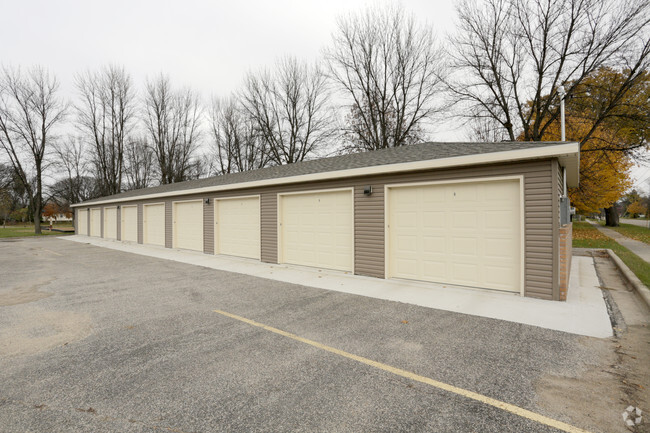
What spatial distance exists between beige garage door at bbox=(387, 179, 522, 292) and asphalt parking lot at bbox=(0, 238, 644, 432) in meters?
1.75

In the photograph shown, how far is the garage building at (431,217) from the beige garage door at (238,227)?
0.17 ft

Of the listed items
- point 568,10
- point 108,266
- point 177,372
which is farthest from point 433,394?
point 568,10

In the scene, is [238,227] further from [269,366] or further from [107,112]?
[107,112]

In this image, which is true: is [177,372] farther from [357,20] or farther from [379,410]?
[357,20]

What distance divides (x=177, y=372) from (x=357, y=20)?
2045cm

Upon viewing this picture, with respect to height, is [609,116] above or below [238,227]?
above

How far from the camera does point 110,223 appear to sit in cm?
1859

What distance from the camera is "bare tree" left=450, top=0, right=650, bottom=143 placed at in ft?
37.6

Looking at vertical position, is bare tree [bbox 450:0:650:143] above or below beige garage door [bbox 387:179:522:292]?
above

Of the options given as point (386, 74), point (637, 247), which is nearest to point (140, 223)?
point (386, 74)

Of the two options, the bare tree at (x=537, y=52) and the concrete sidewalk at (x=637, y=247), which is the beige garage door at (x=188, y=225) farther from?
the concrete sidewalk at (x=637, y=247)

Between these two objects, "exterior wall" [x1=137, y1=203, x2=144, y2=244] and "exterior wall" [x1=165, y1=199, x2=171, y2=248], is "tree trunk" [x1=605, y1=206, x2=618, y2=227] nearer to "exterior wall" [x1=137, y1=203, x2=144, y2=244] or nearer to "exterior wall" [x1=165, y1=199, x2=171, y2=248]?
"exterior wall" [x1=165, y1=199, x2=171, y2=248]

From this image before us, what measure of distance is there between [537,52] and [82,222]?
31.3m

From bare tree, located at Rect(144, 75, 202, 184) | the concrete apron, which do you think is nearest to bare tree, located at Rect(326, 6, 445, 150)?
the concrete apron
